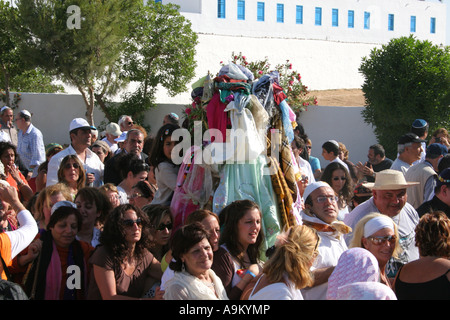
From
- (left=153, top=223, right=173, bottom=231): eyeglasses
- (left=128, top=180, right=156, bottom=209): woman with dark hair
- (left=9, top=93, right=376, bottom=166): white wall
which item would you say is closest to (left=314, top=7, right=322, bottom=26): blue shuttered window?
(left=9, top=93, right=376, bottom=166): white wall

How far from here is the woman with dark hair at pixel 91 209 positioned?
480cm

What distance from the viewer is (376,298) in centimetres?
264

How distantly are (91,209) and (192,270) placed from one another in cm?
165

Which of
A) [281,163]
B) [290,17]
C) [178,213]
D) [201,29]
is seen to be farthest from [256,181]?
[290,17]

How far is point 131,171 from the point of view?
6.05m

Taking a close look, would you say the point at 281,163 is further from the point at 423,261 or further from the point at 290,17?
the point at 290,17

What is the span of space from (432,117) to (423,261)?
1309 cm

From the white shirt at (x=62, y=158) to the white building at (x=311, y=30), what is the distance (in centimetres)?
2677

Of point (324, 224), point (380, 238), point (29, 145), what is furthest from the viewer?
point (29, 145)

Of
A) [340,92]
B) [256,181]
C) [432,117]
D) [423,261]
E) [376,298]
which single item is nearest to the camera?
[376,298]

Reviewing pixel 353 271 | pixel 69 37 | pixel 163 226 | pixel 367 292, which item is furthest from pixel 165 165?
pixel 69 37

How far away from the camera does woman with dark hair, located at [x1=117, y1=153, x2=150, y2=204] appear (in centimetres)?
603

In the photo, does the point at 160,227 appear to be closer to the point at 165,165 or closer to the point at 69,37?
the point at 165,165

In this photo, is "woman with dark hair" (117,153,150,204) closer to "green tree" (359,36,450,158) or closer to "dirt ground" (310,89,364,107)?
"green tree" (359,36,450,158)
